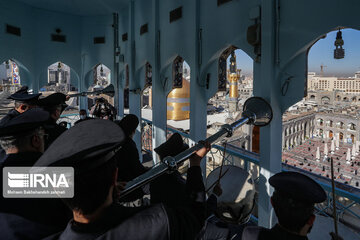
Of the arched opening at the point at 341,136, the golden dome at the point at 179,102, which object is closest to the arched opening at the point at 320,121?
the arched opening at the point at 341,136

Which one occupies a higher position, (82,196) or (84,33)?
(84,33)

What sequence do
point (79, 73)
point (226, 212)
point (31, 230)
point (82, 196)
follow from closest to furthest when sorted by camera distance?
point (82, 196), point (31, 230), point (226, 212), point (79, 73)

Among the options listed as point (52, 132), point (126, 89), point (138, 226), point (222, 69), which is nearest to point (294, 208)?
point (138, 226)

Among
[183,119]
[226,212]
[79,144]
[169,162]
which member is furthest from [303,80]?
[183,119]

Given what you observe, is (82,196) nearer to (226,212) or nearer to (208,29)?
(226,212)

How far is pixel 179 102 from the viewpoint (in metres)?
18.4

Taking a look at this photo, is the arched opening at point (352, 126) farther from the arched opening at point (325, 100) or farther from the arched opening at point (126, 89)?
the arched opening at point (126, 89)

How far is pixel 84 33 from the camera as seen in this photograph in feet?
24.4

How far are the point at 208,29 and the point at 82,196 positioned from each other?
339cm

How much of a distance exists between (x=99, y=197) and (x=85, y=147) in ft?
0.54

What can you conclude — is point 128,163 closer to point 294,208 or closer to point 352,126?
point 294,208

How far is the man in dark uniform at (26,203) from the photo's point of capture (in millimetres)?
997

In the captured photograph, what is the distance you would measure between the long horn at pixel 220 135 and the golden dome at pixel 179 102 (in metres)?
15.6

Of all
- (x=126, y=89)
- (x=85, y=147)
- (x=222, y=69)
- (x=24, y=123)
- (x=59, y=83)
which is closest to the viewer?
(x=85, y=147)
